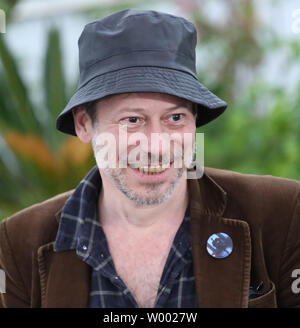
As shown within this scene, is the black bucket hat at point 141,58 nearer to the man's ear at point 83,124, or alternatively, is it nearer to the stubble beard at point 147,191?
the man's ear at point 83,124

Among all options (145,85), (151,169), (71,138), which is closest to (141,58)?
(145,85)

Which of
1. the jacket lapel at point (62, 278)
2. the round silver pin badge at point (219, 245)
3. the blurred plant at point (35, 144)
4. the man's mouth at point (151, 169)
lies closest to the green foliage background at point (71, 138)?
the blurred plant at point (35, 144)

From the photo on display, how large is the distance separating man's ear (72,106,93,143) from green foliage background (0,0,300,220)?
1601 millimetres

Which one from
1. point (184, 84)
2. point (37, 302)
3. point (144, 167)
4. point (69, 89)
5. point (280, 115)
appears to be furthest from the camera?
point (69, 89)

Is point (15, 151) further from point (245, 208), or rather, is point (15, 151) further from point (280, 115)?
point (245, 208)

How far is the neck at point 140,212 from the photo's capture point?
221 cm

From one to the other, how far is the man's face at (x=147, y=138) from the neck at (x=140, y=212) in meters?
0.11

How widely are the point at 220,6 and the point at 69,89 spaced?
2425 millimetres

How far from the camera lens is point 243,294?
196 cm

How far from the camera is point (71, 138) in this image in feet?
15.0

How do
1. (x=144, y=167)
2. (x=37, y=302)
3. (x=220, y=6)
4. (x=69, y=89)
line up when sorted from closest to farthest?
1. (x=144, y=167)
2. (x=37, y=302)
3. (x=69, y=89)
4. (x=220, y=6)

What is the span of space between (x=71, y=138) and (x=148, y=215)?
2.47 m

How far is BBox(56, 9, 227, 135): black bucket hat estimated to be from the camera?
6.10 feet

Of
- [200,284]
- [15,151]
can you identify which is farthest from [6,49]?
[200,284]
